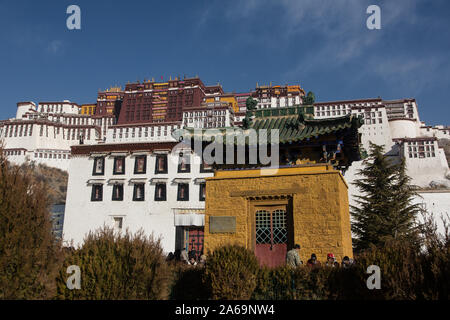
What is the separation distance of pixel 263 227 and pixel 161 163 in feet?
74.1

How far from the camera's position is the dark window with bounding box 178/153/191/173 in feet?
113

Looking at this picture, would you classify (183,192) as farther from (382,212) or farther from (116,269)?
(116,269)

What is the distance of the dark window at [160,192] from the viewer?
112 ft

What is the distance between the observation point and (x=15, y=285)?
6.73 m

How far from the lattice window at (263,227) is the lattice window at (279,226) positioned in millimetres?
219

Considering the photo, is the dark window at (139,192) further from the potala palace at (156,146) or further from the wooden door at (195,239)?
the wooden door at (195,239)

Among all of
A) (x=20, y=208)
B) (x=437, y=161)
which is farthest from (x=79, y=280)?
(x=437, y=161)

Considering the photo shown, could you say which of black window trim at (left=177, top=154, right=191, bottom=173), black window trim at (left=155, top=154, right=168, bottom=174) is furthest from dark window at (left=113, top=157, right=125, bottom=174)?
black window trim at (left=177, top=154, right=191, bottom=173)

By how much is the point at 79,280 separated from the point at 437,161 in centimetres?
7959

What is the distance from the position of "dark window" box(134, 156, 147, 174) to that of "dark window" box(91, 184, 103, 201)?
11.9 ft

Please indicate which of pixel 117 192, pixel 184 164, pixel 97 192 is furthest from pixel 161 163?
pixel 97 192

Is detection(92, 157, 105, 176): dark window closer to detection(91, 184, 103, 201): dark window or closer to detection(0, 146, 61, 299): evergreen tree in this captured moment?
detection(91, 184, 103, 201): dark window

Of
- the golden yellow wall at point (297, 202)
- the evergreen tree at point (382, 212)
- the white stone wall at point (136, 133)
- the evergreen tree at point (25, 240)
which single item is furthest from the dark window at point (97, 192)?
the white stone wall at point (136, 133)

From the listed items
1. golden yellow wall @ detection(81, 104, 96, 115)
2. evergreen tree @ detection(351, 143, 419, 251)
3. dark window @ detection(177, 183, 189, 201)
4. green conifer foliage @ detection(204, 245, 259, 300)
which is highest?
golden yellow wall @ detection(81, 104, 96, 115)
